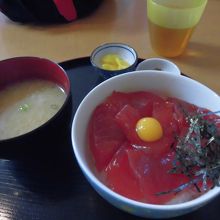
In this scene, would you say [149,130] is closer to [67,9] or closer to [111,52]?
[111,52]

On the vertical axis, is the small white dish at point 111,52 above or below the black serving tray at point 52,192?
A: above

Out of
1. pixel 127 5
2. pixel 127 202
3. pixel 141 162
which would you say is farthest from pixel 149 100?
pixel 127 5

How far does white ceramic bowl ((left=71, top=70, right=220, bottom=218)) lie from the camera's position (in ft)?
1.95

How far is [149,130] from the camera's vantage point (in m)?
0.73

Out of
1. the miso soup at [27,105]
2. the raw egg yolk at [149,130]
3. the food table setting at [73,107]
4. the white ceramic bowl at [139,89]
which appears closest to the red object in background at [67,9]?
the food table setting at [73,107]

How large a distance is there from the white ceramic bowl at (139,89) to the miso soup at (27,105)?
4.6 inches

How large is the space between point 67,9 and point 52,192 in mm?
878

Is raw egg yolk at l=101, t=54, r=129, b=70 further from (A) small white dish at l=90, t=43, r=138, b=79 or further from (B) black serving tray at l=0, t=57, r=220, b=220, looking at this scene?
(B) black serving tray at l=0, t=57, r=220, b=220

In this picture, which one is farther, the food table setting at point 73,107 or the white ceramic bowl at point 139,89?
the food table setting at point 73,107

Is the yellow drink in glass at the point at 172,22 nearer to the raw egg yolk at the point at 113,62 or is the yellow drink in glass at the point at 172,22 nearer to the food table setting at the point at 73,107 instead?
the food table setting at the point at 73,107

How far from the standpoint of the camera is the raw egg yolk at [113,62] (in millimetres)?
1088

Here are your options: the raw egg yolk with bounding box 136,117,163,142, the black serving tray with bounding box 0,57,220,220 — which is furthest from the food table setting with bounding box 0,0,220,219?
the raw egg yolk with bounding box 136,117,163,142

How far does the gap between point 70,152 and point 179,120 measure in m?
0.33

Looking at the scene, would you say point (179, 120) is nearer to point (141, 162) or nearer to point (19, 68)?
point (141, 162)
